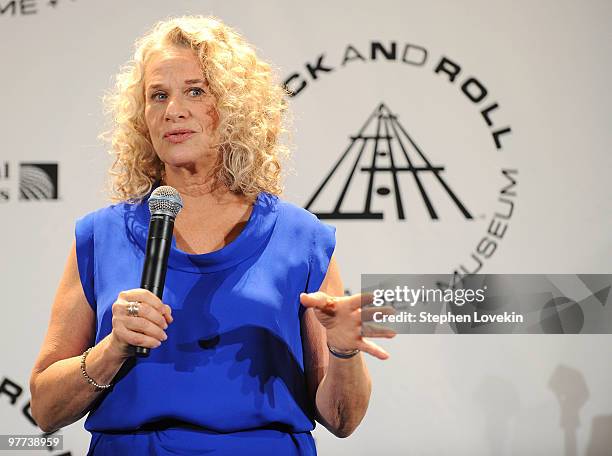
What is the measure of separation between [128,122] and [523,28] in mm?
1630

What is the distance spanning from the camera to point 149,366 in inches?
51.4

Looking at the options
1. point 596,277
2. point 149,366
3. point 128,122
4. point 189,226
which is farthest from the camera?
point 596,277

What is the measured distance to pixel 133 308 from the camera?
3.63ft

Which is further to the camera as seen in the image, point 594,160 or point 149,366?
point 594,160

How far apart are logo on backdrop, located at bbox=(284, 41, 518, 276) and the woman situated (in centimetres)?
109

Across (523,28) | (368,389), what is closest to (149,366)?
(368,389)

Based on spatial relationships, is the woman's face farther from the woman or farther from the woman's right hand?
the woman's right hand

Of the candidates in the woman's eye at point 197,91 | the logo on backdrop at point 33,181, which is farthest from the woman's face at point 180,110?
the logo on backdrop at point 33,181

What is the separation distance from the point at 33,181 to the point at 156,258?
173cm

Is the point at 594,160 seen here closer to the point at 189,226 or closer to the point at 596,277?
the point at 596,277

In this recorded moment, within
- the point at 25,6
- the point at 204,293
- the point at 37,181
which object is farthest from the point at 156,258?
the point at 25,6

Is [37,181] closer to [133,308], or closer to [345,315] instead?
[133,308]

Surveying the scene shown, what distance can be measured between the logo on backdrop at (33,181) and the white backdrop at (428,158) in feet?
0.03

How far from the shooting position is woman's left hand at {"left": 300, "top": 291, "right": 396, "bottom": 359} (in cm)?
108
